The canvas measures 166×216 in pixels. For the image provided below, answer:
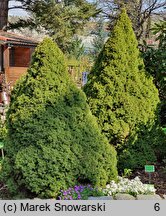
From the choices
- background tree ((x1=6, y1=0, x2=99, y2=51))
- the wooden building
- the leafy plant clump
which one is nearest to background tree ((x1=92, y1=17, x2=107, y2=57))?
background tree ((x1=6, y1=0, x2=99, y2=51))

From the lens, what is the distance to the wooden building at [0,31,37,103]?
42.4 ft

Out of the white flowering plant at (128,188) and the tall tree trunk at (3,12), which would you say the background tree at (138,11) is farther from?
the white flowering plant at (128,188)

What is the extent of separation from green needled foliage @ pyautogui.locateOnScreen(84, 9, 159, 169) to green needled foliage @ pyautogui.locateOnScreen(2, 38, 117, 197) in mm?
536

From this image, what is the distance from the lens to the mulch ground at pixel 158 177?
3.30 m

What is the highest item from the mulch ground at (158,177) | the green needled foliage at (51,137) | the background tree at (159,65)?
the background tree at (159,65)

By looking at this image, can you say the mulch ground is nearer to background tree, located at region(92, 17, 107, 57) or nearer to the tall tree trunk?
the tall tree trunk

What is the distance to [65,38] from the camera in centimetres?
1788

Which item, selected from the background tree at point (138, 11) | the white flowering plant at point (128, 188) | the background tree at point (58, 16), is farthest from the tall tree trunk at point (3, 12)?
the white flowering plant at point (128, 188)

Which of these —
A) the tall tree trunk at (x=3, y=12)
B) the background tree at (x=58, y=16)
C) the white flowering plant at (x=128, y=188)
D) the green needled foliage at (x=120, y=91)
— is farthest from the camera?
the tall tree trunk at (x=3, y=12)

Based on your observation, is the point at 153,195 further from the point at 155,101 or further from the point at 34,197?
the point at 155,101

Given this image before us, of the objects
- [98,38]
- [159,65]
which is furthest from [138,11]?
[159,65]

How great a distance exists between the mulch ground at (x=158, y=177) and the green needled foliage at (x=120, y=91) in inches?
16.2

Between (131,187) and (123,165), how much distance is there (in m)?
0.73

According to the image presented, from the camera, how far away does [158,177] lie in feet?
11.9
